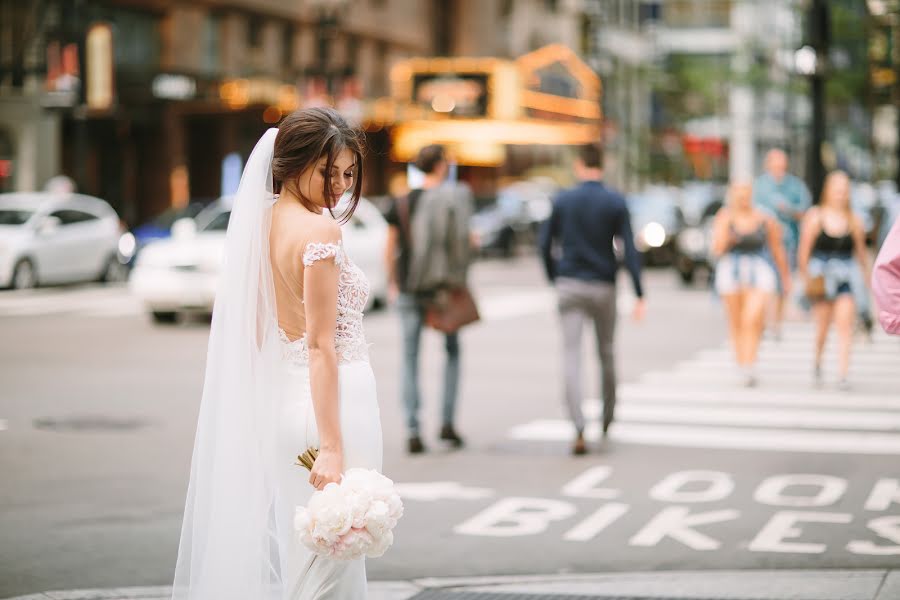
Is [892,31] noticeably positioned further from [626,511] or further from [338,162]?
[338,162]

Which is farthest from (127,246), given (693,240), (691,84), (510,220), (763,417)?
(691,84)

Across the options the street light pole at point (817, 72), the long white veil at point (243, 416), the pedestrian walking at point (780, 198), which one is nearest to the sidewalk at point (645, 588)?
the long white veil at point (243, 416)

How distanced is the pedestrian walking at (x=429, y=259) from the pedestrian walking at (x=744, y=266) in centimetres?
388

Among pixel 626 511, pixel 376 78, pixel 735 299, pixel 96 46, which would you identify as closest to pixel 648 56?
pixel 376 78

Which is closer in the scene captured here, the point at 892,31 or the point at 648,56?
the point at 892,31

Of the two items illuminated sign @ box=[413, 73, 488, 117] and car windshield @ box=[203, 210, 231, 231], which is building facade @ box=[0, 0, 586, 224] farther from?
car windshield @ box=[203, 210, 231, 231]

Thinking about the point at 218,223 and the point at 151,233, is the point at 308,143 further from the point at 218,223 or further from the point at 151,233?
the point at 151,233

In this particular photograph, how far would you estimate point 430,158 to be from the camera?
31.7 feet

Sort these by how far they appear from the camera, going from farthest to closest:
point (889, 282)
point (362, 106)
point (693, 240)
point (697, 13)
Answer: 1. point (697, 13)
2. point (362, 106)
3. point (693, 240)
4. point (889, 282)

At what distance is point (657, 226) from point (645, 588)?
25.6 m

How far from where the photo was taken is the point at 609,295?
962 cm

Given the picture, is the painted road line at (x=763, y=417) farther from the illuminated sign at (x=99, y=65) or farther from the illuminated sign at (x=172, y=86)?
the illuminated sign at (x=172, y=86)

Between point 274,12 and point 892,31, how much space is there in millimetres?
23342

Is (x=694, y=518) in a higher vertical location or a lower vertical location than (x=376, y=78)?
lower
